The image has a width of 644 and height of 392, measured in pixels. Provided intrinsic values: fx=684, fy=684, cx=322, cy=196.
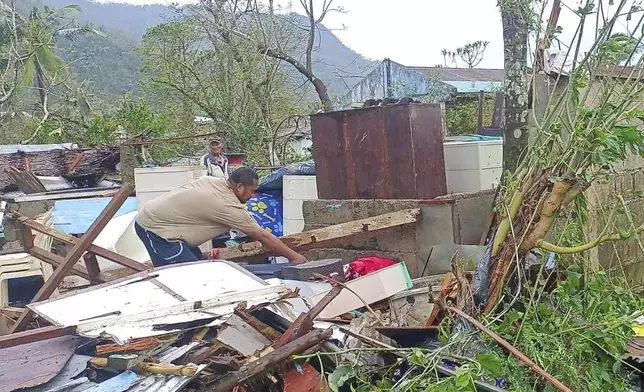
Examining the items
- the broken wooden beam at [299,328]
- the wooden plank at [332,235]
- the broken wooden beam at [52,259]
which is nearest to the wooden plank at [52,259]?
the broken wooden beam at [52,259]

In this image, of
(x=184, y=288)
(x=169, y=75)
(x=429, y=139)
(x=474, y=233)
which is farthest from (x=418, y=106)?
(x=169, y=75)

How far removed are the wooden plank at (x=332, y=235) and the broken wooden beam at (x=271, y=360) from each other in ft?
7.66

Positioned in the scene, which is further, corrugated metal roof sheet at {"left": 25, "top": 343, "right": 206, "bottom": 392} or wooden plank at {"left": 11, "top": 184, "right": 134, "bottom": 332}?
wooden plank at {"left": 11, "top": 184, "right": 134, "bottom": 332}

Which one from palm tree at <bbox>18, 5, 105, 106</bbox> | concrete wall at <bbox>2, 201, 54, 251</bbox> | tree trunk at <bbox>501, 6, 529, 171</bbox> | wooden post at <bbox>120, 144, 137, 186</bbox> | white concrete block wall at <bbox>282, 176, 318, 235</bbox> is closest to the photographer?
tree trunk at <bbox>501, 6, 529, 171</bbox>

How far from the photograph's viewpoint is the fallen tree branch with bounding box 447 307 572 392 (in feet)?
9.65

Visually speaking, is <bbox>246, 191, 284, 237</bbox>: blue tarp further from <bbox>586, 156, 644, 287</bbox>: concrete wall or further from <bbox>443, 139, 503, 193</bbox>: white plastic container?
<bbox>586, 156, 644, 287</bbox>: concrete wall

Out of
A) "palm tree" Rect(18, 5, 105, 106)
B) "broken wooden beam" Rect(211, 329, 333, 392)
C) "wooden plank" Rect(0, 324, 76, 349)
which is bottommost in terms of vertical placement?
"broken wooden beam" Rect(211, 329, 333, 392)

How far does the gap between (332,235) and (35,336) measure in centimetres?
284

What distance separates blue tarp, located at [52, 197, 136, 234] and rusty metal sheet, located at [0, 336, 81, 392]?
5208 millimetres

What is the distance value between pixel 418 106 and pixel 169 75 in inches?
419

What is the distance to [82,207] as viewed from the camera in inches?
359

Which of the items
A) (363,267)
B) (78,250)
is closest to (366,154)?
(363,267)

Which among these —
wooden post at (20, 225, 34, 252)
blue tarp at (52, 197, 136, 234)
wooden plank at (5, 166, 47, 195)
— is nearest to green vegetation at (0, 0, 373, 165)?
wooden plank at (5, 166, 47, 195)

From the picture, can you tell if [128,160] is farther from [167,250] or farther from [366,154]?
[167,250]
